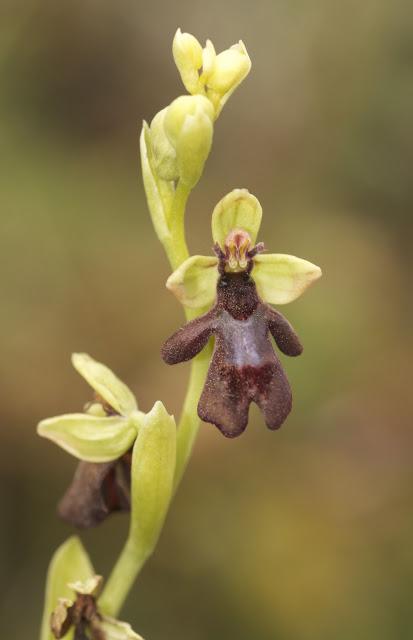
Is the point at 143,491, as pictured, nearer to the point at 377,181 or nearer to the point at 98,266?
the point at 98,266

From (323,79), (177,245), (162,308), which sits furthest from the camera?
(323,79)

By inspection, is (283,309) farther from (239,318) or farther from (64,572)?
(239,318)

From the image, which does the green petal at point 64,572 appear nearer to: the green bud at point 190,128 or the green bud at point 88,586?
the green bud at point 88,586

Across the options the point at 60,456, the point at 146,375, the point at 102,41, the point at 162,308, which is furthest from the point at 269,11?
the point at 60,456

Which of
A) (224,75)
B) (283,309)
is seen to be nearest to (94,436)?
(224,75)

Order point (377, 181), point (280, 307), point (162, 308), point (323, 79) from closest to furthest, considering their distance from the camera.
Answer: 1. point (280, 307)
2. point (162, 308)
3. point (377, 181)
4. point (323, 79)

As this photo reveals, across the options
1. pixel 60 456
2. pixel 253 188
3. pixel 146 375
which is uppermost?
pixel 253 188

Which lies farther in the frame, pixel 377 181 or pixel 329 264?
pixel 377 181
